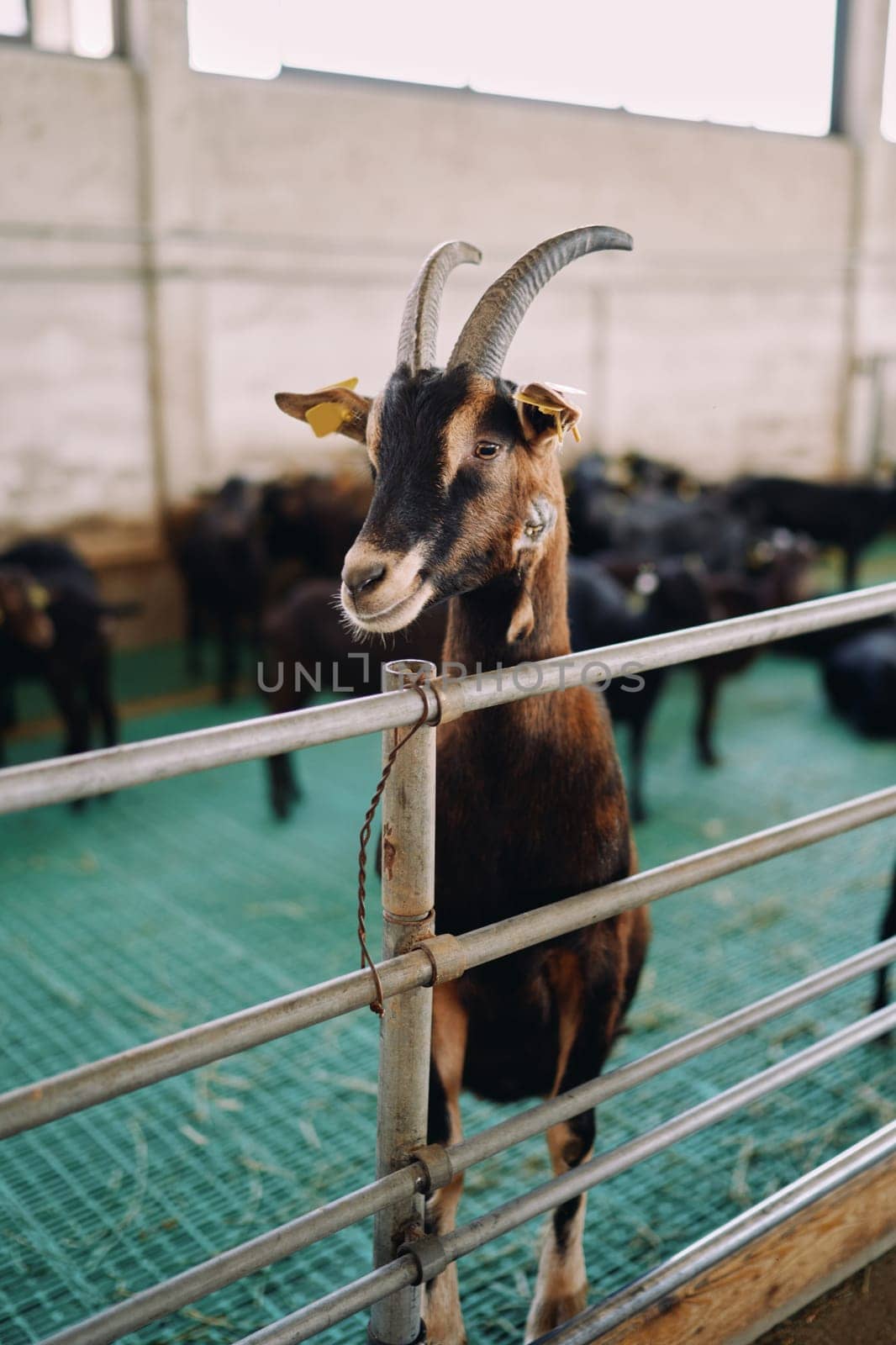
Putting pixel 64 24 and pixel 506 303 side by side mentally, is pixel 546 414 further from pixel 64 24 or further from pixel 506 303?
pixel 64 24

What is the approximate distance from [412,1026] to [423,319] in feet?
3.41

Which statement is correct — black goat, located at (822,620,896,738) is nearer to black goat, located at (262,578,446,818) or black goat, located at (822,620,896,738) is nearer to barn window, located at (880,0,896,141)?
black goat, located at (262,578,446,818)

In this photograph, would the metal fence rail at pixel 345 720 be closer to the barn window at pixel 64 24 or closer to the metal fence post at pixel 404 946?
the metal fence post at pixel 404 946

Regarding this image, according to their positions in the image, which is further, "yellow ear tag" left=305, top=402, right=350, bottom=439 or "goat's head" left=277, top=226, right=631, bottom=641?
"yellow ear tag" left=305, top=402, right=350, bottom=439

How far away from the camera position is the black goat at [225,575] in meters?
6.02

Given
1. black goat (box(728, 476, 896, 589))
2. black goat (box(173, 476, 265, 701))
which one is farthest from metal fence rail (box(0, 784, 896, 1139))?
black goat (box(728, 476, 896, 589))

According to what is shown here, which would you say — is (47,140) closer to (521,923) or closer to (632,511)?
(632,511)

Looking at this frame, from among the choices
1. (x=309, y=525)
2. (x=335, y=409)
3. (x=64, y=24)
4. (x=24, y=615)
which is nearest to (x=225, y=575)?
(x=309, y=525)

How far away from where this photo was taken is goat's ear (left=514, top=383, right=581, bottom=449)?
166 centimetres

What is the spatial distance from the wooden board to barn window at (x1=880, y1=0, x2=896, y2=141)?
34.9ft

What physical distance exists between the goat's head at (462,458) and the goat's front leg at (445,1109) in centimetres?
60

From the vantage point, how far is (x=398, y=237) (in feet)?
25.3

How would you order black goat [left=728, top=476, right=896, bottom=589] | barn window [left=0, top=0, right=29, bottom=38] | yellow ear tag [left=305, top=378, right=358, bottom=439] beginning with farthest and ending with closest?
black goat [left=728, top=476, right=896, bottom=589] → barn window [left=0, top=0, right=29, bottom=38] → yellow ear tag [left=305, top=378, right=358, bottom=439]

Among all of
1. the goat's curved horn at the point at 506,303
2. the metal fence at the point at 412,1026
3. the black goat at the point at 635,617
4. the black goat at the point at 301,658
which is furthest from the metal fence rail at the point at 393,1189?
the black goat at the point at 301,658
